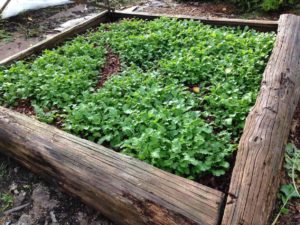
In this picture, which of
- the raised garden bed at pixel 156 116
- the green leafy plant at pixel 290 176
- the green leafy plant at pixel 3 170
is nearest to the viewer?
the raised garden bed at pixel 156 116

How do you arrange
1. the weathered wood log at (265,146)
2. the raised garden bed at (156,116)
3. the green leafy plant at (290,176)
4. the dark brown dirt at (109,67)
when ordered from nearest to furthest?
the weathered wood log at (265,146) → the raised garden bed at (156,116) → the green leafy plant at (290,176) → the dark brown dirt at (109,67)

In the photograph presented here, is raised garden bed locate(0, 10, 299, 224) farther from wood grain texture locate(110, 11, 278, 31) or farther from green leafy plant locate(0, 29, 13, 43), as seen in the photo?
green leafy plant locate(0, 29, 13, 43)

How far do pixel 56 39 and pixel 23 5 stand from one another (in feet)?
9.00

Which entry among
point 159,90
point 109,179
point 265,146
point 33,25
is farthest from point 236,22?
point 33,25

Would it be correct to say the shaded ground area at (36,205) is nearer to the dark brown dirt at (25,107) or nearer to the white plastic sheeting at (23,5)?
the dark brown dirt at (25,107)

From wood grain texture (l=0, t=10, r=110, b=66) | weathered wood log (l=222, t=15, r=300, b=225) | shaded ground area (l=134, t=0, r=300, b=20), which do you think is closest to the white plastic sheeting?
shaded ground area (l=134, t=0, r=300, b=20)

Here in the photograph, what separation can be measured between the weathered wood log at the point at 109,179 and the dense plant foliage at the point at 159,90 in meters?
0.23

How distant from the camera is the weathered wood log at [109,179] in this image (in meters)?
1.71

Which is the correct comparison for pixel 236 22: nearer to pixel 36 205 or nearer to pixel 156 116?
pixel 156 116

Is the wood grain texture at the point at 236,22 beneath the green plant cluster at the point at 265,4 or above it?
beneath

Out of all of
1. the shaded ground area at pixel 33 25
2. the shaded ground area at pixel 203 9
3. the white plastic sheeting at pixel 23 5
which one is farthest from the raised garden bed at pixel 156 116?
the white plastic sheeting at pixel 23 5

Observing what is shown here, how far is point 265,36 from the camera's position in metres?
3.68

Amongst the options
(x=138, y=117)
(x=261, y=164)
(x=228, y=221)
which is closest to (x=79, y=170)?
(x=138, y=117)

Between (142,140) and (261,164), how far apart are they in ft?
2.54
